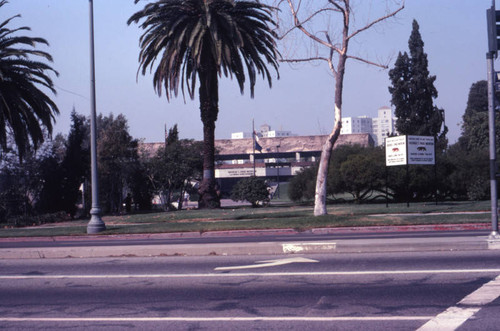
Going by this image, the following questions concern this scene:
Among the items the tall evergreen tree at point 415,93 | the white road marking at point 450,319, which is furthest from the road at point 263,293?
the tall evergreen tree at point 415,93

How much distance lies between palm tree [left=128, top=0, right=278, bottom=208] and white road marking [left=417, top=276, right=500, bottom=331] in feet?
70.0

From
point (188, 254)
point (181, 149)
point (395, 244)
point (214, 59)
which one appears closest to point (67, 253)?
point (188, 254)

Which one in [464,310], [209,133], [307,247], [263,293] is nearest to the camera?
[464,310]

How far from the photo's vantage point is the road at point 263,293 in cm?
683

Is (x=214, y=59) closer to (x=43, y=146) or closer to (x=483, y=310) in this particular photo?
(x=43, y=146)

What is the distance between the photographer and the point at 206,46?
98.0 feet

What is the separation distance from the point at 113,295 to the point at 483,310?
206 inches

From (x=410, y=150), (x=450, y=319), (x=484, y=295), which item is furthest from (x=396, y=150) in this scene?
(x=450, y=319)

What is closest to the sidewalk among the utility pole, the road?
the road

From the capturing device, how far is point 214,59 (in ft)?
98.8

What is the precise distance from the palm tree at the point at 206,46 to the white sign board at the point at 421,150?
888 centimetres

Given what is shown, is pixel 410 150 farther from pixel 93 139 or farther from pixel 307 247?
pixel 307 247

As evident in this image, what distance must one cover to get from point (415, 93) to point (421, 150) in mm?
29299

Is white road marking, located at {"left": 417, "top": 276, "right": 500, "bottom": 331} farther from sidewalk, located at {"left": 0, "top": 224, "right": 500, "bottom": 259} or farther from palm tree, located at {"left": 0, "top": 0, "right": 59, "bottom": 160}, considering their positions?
palm tree, located at {"left": 0, "top": 0, "right": 59, "bottom": 160}
